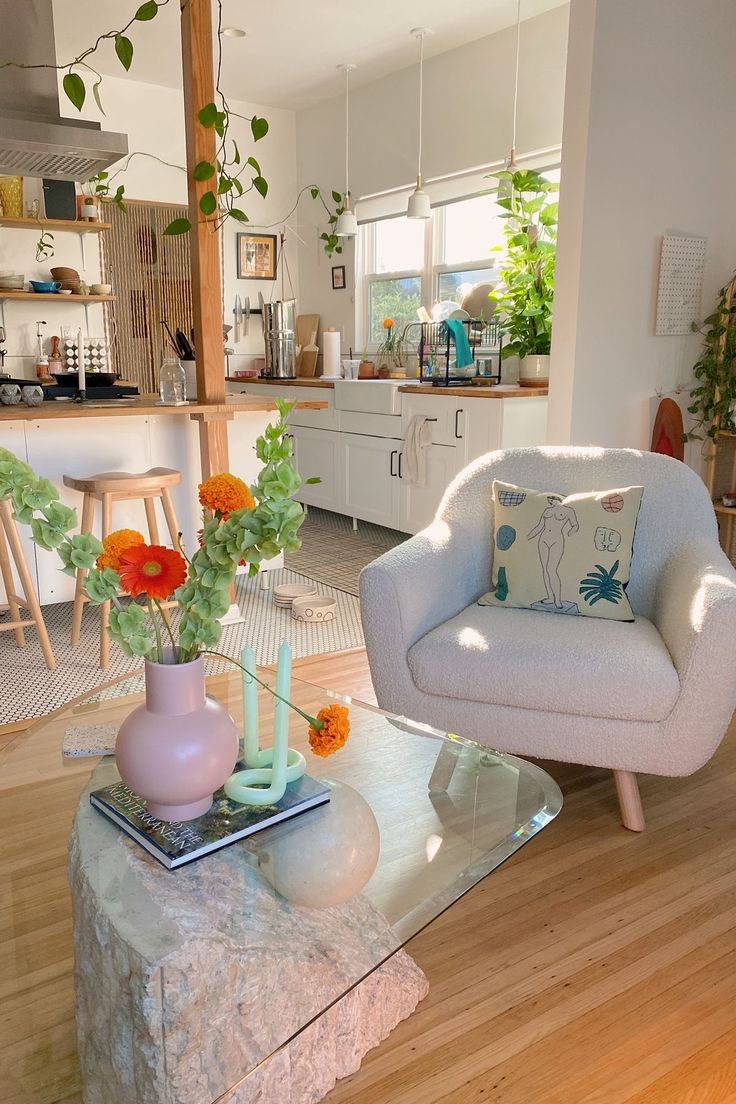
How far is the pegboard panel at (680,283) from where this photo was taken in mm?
3787

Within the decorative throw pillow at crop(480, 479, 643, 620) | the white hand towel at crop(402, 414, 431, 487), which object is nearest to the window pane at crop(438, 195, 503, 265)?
the white hand towel at crop(402, 414, 431, 487)

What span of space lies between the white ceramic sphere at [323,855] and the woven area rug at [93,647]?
5.51 feet

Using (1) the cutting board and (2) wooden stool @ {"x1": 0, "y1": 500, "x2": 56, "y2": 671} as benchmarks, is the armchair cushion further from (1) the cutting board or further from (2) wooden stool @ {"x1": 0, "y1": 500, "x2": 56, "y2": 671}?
(1) the cutting board

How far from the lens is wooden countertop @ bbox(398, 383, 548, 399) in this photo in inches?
158

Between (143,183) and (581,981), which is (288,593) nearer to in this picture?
(581,981)

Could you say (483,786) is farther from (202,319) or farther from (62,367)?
(62,367)

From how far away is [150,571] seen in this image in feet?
3.49

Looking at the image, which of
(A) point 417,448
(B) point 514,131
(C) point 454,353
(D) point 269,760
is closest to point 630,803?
(D) point 269,760

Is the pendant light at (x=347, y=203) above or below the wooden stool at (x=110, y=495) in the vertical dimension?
above

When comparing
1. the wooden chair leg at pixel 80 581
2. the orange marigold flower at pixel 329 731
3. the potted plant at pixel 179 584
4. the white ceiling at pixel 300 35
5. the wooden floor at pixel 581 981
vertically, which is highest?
the white ceiling at pixel 300 35

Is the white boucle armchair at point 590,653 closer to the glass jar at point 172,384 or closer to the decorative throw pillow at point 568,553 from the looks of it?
the decorative throw pillow at point 568,553

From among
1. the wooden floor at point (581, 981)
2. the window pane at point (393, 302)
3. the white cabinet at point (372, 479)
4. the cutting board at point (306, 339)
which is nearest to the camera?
the wooden floor at point (581, 981)

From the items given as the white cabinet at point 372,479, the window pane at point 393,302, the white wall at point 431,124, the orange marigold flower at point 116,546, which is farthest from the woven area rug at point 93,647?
the white wall at point 431,124

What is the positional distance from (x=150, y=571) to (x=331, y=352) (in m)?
4.97
